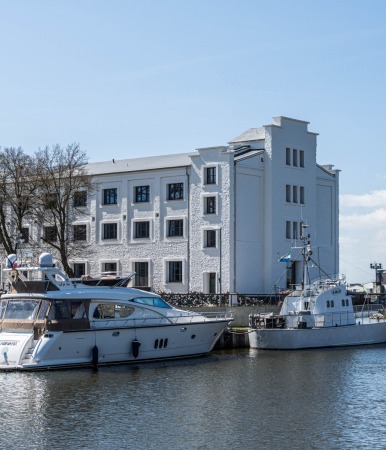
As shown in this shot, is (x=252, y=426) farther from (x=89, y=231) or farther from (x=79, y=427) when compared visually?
(x=89, y=231)

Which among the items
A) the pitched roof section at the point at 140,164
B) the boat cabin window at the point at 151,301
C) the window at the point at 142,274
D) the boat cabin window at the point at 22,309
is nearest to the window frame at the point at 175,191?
the pitched roof section at the point at 140,164

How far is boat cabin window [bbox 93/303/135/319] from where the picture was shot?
49906mm

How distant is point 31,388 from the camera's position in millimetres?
41500

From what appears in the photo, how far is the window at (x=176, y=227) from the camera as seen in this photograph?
7888 centimetres

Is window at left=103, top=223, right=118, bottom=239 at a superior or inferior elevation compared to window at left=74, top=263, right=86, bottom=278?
superior

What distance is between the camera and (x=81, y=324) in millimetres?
48531

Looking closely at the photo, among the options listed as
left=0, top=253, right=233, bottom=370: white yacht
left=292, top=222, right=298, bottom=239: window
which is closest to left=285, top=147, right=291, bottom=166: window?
left=292, top=222, right=298, bottom=239: window

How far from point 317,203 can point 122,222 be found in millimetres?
17268

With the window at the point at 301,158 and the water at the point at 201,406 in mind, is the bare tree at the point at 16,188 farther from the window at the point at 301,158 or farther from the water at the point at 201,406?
the water at the point at 201,406

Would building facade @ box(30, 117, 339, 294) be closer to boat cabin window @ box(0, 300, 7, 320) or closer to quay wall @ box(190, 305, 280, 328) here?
quay wall @ box(190, 305, 280, 328)

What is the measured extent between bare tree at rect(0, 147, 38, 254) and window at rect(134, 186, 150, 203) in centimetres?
851

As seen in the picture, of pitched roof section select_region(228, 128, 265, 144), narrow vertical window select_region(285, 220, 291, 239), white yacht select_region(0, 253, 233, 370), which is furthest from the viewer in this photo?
pitched roof section select_region(228, 128, 265, 144)

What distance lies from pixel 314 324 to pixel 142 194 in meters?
26.4

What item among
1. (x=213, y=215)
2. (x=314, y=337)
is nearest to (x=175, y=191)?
(x=213, y=215)
